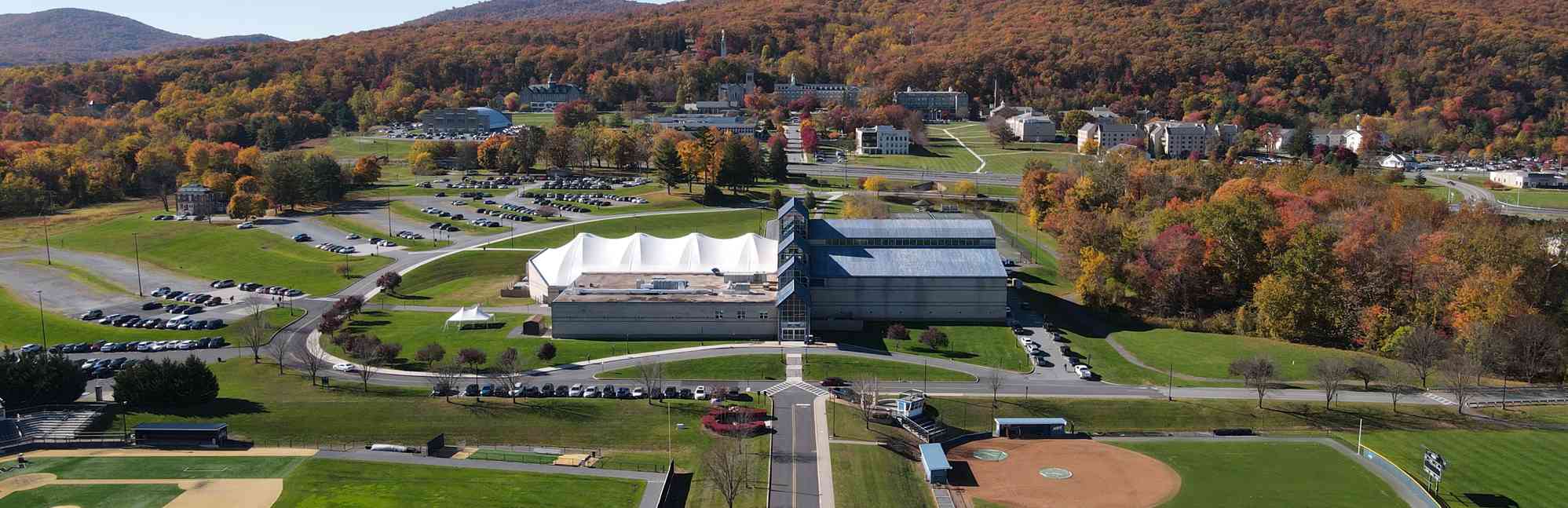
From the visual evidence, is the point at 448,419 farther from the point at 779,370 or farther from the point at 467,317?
the point at 779,370

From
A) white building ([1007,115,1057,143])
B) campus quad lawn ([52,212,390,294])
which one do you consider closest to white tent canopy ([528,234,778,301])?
campus quad lawn ([52,212,390,294])

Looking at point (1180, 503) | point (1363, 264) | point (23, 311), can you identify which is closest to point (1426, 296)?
point (1363, 264)

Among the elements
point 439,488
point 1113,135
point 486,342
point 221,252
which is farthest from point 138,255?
point 1113,135

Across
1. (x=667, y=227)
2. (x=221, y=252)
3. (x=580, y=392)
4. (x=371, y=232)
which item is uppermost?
(x=667, y=227)

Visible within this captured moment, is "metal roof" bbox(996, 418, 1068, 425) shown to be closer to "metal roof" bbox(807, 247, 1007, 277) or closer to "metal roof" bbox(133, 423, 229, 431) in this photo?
"metal roof" bbox(807, 247, 1007, 277)

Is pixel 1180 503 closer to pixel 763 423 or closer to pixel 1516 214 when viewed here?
pixel 763 423

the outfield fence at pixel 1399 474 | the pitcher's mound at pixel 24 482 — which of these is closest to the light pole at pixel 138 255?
the pitcher's mound at pixel 24 482
